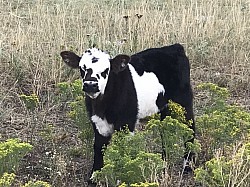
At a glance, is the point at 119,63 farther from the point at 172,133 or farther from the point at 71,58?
the point at 172,133

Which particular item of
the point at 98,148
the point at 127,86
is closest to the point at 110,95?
the point at 127,86

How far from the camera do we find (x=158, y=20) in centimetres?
742

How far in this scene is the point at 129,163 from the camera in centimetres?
321

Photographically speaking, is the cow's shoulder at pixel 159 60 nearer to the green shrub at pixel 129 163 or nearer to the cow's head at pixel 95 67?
the cow's head at pixel 95 67

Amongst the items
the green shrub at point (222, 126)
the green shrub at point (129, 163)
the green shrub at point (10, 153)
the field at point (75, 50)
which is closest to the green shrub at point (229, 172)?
Result: the green shrub at point (129, 163)

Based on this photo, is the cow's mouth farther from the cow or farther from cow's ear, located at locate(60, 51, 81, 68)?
cow's ear, located at locate(60, 51, 81, 68)

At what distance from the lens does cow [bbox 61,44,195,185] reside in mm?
3975

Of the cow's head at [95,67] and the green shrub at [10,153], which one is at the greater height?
the cow's head at [95,67]

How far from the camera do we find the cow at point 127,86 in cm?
397

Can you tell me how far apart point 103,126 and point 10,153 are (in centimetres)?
102

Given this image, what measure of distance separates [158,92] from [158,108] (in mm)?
158

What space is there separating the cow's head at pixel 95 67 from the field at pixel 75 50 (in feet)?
2.50

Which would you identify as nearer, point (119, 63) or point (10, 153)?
point (10, 153)

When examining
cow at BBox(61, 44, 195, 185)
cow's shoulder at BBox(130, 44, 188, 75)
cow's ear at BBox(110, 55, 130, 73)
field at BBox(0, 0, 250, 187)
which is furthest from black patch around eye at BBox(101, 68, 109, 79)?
field at BBox(0, 0, 250, 187)
